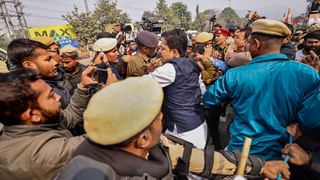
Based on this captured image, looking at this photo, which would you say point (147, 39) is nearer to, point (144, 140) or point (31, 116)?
point (31, 116)

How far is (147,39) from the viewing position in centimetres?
342

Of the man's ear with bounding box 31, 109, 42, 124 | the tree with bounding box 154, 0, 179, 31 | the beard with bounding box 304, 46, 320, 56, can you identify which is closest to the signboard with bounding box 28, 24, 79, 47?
the beard with bounding box 304, 46, 320, 56

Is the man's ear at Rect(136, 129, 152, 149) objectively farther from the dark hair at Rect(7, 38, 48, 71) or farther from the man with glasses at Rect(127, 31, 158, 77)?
the man with glasses at Rect(127, 31, 158, 77)

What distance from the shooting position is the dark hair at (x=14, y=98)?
4.33ft

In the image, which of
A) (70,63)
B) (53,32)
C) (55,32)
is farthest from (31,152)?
(55,32)

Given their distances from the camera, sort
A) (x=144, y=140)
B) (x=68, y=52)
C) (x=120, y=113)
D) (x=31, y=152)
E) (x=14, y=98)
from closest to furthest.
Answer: (x=120, y=113) < (x=144, y=140) < (x=31, y=152) < (x=14, y=98) < (x=68, y=52)

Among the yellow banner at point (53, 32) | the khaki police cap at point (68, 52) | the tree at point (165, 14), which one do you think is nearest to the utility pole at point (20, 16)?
the yellow banner at point (53, 32)

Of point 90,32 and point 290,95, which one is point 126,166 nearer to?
point 290,95

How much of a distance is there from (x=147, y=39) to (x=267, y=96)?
1.96 metres

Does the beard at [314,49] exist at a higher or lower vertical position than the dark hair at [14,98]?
lower

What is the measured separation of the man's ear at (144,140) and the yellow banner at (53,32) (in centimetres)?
2561

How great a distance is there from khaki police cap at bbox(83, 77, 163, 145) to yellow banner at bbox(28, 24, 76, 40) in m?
25.6

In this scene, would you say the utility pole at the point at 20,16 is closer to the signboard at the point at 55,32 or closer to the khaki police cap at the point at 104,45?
the signboard at the point at 55,32

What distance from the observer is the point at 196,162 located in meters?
1.48
